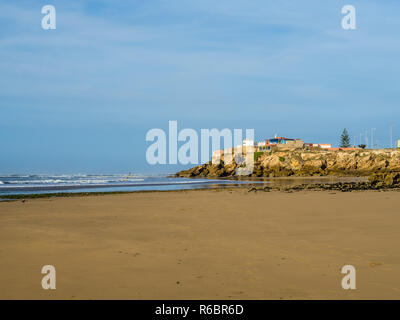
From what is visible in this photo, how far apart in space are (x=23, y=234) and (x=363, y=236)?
9.85 m

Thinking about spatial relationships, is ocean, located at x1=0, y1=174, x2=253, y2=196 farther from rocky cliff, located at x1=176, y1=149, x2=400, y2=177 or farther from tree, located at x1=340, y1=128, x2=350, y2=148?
tree, located at x1=340, y1=128, x2=350, y2=148

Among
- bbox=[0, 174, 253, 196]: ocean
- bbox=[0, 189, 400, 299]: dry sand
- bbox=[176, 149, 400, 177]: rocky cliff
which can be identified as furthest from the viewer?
bbox=[176, 149, 400, 177]: rocky cliff

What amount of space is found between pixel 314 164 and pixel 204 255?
74.0 meters

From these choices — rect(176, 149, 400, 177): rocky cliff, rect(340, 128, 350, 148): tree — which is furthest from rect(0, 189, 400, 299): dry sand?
rect(340, 128, 350, 148): tree

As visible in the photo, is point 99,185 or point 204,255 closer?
point 204,255

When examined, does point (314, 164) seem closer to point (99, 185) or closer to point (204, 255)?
point (99, 185)

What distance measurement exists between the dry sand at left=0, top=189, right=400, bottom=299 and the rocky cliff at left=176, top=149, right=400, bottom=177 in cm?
5754

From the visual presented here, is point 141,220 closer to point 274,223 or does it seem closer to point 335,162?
point 274,223

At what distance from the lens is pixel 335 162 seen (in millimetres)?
78438

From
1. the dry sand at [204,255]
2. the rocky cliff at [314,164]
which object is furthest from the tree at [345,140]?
the dry sand at [204,255]

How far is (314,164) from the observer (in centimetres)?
7844

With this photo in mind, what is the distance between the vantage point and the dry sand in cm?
608

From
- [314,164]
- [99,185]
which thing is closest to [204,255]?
[99,185]

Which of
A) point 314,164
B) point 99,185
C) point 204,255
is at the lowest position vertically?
point 99,185
